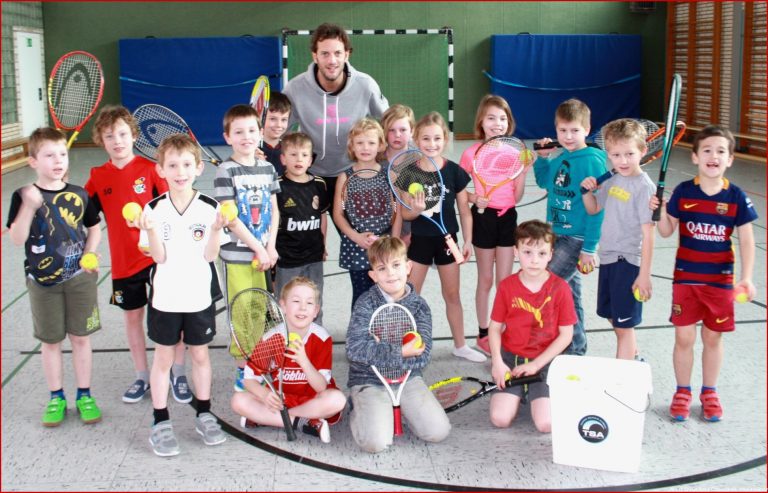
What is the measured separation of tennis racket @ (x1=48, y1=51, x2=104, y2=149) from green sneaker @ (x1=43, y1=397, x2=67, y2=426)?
1928 millimetres

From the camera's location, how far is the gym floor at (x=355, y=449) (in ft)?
11.0

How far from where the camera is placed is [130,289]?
4172mm

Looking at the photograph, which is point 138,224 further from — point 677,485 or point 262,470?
point 677,485

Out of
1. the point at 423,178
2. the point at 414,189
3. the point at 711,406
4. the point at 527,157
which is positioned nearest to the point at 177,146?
the point at 414,189

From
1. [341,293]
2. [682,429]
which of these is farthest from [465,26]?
[682,429]

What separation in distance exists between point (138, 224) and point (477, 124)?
7.55ft

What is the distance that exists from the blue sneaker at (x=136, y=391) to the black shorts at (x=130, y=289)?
0.45 metres

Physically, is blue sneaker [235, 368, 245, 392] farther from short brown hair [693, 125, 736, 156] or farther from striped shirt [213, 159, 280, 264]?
short brown hair [693, 125, 736, 156]

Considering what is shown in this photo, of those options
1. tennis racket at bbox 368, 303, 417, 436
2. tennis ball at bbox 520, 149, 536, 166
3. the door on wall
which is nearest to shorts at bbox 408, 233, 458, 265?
tennis ball at bbox 520, 149, 536, 166

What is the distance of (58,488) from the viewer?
3.31 metres

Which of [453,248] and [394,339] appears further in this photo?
[453,248]

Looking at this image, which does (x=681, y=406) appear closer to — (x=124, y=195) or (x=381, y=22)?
(x=124, y=195)

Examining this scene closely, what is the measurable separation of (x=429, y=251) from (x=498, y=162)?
2.35 feet

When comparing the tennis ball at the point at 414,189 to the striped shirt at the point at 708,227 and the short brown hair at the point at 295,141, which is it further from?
the striped shirt at the point at 708,227
